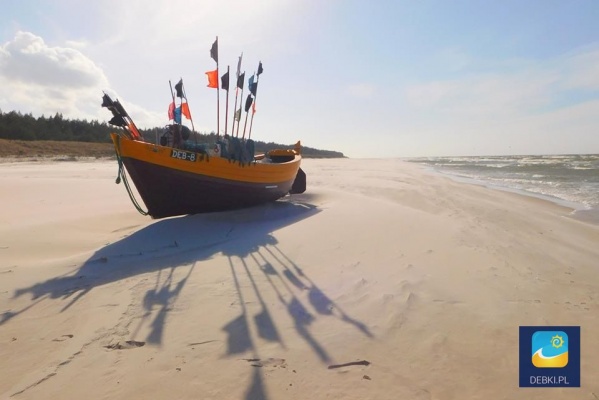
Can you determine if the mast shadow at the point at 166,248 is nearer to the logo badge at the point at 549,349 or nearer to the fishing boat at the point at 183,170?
the fishing boat at the point at 183,170

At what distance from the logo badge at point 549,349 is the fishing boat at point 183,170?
21.0 feet

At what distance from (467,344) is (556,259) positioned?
3.40 meters

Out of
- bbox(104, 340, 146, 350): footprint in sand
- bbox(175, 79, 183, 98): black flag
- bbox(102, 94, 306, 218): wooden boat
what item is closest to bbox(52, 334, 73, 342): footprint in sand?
bbox(104, 340, 146, 350): footprint in sand

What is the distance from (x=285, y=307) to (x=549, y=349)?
2.15 meters

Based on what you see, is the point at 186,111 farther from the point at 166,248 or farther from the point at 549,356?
the point at 549,356

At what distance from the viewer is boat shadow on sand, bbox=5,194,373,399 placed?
292cm

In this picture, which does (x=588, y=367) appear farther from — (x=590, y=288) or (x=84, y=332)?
(x=84, y=332)

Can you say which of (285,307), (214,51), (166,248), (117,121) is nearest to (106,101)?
(117,121)

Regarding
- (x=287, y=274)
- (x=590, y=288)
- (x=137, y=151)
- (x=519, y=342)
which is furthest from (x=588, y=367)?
(x=137, y=151)

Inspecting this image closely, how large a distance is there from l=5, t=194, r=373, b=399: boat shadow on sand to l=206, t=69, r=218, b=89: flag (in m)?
3.54

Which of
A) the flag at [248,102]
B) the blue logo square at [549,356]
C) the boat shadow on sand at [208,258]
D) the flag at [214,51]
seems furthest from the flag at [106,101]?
the blue logo square at [549,356]

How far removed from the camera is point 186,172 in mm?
7504

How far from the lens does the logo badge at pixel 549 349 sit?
258cm

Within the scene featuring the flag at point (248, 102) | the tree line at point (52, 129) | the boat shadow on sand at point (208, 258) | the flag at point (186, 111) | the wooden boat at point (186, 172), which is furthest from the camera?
the tree line at point (52, 129)
